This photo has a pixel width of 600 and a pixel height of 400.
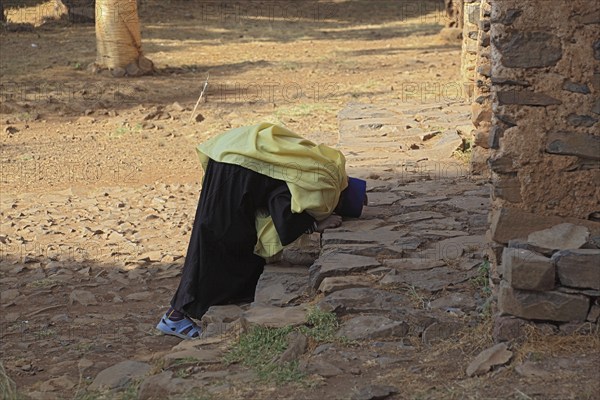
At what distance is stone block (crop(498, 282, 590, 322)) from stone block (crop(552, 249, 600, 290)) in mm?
54

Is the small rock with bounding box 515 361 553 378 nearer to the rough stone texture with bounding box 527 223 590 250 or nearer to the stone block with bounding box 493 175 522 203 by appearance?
the rough stone texture with bounding box 527 223 590 250

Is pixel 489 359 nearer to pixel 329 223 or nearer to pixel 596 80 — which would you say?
pixel 596 80

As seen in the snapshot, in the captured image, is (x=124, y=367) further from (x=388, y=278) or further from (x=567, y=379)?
(x=567, y=379)

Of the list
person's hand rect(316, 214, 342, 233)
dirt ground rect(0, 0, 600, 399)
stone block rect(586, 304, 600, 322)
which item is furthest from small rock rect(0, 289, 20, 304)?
stone block rect(586, 304, 600, 322)

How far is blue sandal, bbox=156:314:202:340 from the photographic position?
4.81 meters

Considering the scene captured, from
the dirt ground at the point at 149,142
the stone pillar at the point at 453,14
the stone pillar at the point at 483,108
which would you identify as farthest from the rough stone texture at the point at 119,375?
the stone pillar at the point at 453,14

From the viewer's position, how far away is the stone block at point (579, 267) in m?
3.46

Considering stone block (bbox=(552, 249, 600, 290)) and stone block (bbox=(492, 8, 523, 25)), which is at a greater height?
stone block (bbox=(492, 8, 523, 25))

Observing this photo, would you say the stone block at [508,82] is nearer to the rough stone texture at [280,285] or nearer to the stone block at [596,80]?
the stone block at [596,80]

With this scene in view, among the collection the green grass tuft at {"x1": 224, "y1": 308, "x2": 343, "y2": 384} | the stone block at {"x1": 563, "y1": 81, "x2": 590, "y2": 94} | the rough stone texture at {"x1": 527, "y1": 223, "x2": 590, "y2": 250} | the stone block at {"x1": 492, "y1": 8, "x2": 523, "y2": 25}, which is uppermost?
the stone block at {"x1": 492, "y1": 8, "x2": 523, "y2": 25}

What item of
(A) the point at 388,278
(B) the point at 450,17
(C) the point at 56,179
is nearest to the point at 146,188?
(C) the point at 56,179

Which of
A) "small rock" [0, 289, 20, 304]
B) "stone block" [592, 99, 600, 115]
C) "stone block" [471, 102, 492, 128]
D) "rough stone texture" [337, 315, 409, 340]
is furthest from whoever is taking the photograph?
"stone block" [471, 102, 492, 128]

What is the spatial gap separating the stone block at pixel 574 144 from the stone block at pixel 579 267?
0.39 metres

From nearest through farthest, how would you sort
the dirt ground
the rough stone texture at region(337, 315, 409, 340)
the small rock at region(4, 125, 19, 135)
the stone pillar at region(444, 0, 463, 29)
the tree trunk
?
the rough stone texture at region(337, 315, 409, 340), the dirt ground, the small rock at region(4, 125, 19, 135), the tree trunk, the stone pillar at region(444, 0, 463, 29)
